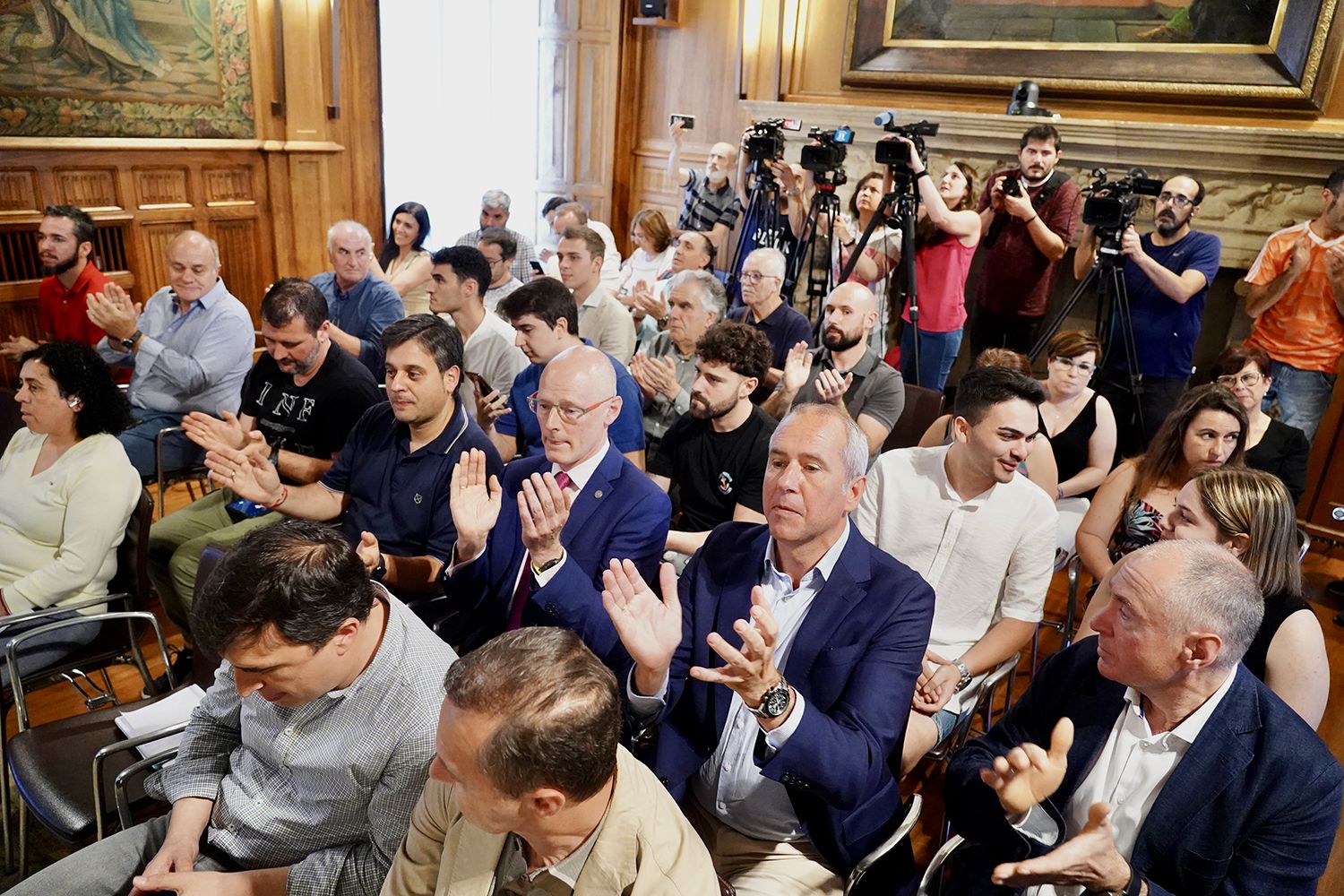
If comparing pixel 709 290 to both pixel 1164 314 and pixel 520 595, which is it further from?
pixel 1164 314

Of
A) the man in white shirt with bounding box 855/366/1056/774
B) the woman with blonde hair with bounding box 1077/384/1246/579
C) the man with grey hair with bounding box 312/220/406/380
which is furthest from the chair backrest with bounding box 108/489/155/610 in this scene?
the woman with blonde hair with bounding box 1077/384/1246/579

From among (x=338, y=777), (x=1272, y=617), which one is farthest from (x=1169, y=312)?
(x=338, y=777)

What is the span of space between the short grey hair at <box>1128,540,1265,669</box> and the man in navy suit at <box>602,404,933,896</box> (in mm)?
409

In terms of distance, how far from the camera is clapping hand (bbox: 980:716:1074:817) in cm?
128

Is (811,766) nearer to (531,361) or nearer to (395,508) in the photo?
(395,508)

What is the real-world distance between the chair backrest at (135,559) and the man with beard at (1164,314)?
3568mm

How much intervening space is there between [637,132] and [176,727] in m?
6.36

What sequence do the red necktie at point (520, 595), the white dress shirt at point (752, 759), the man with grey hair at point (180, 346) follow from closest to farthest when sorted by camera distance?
the white dress shirt at point (752, 759), the red necktie at point (520, 595), the man with grey hair at point (180, 346)

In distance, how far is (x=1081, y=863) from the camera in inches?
48.7

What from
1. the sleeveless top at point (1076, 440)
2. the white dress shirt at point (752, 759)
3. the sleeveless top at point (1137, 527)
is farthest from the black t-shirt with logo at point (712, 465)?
the sleeveless top at point (1076, 440)

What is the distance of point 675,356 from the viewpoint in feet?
11.7

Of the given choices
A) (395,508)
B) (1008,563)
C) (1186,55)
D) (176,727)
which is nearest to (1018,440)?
(1008,563)

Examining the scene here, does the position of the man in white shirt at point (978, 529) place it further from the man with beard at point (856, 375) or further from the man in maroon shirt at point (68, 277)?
the man in maroon shirt at point (68, 277)

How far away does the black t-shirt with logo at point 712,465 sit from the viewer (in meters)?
2.64
